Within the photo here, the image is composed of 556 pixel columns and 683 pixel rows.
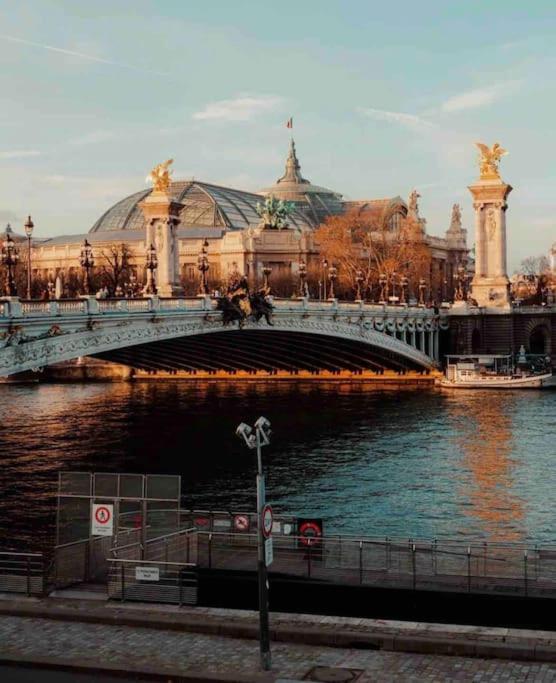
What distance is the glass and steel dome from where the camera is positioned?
179000mm

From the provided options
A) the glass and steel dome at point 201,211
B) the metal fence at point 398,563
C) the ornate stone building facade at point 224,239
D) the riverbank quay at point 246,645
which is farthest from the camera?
the glass and steel dome at point 201,211

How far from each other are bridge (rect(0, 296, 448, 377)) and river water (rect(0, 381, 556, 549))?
3.41 m

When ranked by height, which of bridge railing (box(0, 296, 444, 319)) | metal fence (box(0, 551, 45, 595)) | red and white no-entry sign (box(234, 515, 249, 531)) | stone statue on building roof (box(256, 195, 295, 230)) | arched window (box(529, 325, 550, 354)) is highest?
stone statue on building roof (box(256, 195, 295, 230))

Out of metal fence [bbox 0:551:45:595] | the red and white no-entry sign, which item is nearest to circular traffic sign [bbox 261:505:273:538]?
metal fence [bbox 0:551:45:595]

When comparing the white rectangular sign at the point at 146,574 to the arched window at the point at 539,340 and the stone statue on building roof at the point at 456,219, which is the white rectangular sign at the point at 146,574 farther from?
the stone statue on building roof at the point at 456,219

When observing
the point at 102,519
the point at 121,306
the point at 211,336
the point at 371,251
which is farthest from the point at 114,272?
the point at 102,519

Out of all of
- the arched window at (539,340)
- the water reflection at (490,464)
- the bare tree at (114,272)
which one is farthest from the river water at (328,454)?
the bare tree at (114,272)

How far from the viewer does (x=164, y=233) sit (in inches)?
3039

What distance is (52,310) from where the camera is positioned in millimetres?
42438

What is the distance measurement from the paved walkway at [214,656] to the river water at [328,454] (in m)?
13.4

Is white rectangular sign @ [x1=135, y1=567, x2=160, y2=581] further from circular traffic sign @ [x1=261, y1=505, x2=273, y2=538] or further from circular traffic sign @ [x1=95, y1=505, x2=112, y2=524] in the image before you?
circular traffic sign @ [x1=261, y1=505, x2=273, y2=538]

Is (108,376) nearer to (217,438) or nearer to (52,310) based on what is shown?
(217,438)

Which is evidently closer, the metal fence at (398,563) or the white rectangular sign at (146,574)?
the white rectangular sign at (146,574)

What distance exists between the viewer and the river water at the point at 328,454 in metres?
36.9
